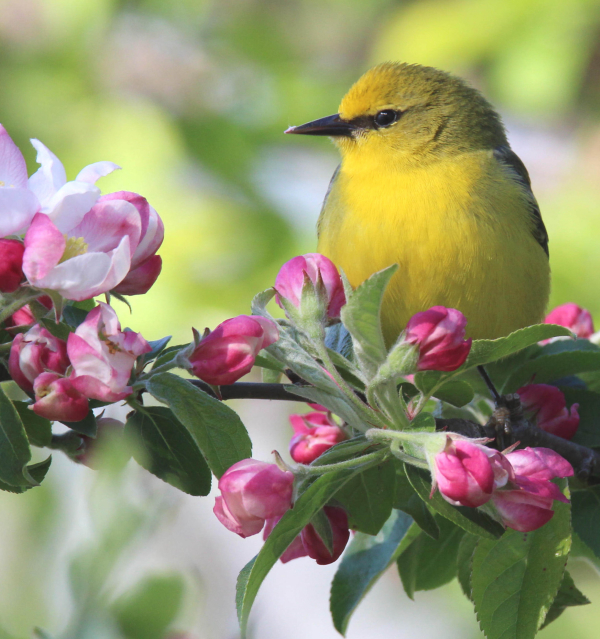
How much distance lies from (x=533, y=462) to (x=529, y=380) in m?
0.62

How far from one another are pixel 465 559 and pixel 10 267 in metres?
1.03

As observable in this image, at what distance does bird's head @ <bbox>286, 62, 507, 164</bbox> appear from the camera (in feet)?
9.12

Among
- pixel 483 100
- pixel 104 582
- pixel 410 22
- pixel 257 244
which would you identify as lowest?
pixel 257 244

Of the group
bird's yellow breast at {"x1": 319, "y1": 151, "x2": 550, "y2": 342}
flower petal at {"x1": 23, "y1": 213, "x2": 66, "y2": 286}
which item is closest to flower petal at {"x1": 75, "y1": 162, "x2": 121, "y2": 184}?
flower petal at {"x1": 23, "y1": 213, "x2": 66, "y2": 286}

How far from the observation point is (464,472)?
107 centimetres

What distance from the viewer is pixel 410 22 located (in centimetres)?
508

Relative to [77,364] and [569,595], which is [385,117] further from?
[77,364]

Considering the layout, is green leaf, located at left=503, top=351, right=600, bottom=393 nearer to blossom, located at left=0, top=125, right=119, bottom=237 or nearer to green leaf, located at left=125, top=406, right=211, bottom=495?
green leaf, located at left=125, top=406, right=211, bottom=495

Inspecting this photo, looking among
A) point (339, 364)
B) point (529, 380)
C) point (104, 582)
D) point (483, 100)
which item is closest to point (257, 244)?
point (483, 100)

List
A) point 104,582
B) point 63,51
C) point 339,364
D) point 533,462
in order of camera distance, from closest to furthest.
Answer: point 104,582 → point 533,462 → point 339,364 → point 63,51

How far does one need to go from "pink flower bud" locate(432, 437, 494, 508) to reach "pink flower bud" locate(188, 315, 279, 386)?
0.30 meters

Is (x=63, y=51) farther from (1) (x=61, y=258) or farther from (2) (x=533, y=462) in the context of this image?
(2) (x=533, y=462)

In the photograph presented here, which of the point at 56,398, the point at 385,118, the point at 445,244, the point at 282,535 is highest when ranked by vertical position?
the point at 385,118

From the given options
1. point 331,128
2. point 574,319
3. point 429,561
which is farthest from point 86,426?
point 331,128
